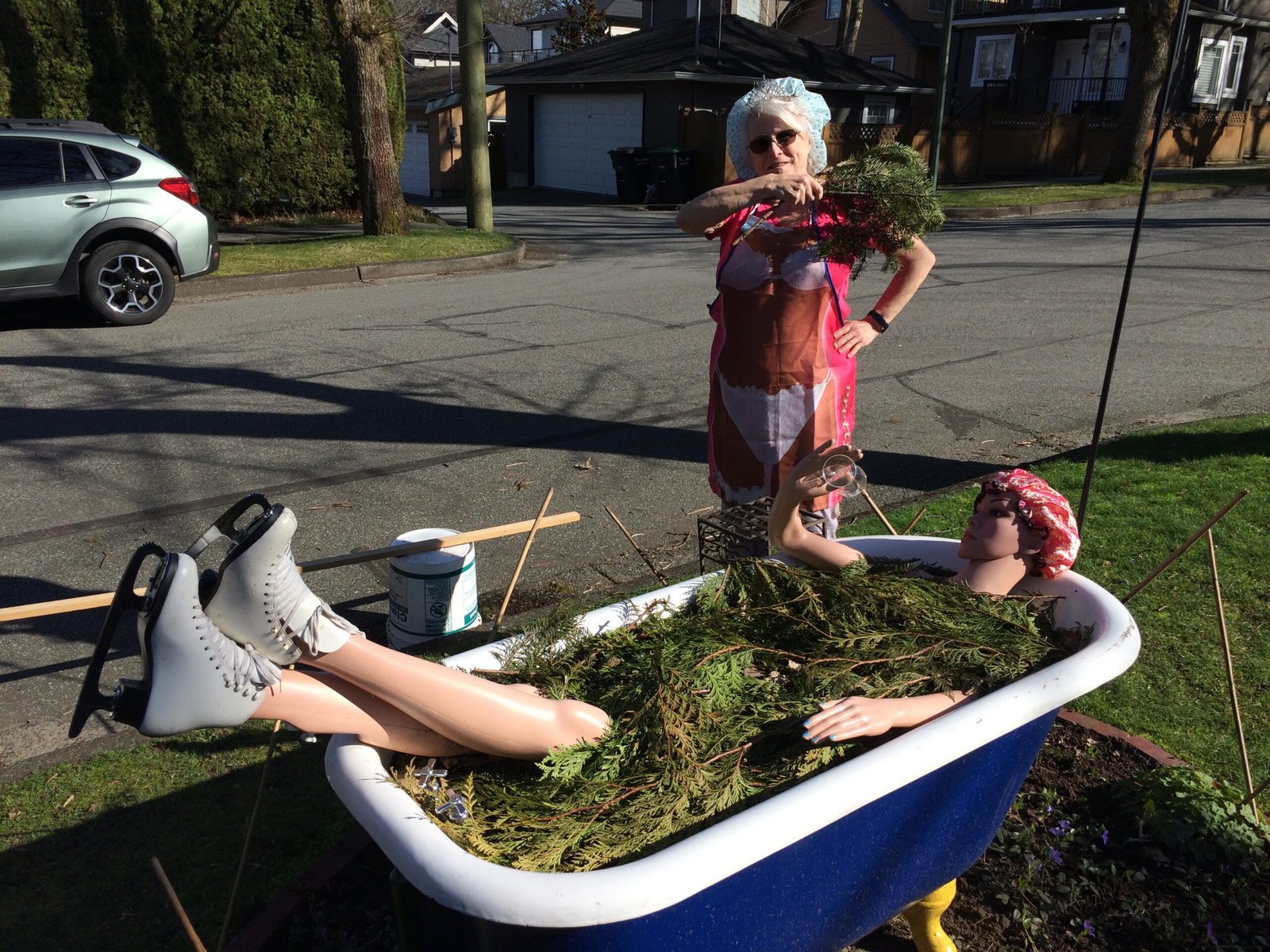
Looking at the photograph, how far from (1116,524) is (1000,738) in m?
2.74

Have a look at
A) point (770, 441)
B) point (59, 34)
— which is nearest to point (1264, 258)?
point (770, 441)

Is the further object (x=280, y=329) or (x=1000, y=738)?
(x=280, y=329)

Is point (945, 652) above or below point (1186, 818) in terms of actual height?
above

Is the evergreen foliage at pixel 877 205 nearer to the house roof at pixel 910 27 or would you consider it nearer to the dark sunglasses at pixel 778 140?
the dark sunglasses at pixel 778 140

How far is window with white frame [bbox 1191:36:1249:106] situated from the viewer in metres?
30.0

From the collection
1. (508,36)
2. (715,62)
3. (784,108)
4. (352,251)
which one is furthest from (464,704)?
(508,36)

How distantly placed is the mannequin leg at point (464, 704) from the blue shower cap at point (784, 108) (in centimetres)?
161

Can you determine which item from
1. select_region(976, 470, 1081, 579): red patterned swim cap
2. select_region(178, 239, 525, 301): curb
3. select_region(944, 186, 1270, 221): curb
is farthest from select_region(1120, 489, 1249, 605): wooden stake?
select_region(944, 186, 1270, 221): curb

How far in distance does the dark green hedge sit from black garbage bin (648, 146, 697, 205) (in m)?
6.28

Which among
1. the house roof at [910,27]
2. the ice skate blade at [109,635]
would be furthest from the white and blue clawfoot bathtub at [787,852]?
the house roof at [910,27]

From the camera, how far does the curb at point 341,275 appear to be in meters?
10.3

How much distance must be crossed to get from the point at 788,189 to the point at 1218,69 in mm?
34602

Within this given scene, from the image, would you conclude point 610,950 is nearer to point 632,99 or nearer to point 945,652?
point 945,652

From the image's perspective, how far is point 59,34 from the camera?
1421cm
